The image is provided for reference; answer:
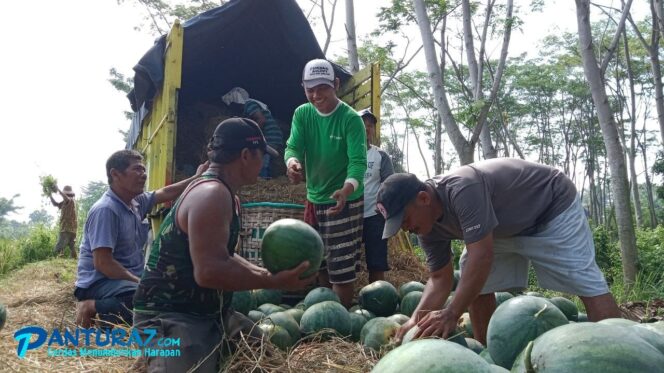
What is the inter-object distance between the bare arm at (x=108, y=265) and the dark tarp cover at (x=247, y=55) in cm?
311

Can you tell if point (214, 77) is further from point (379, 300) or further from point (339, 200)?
point (379, 300)

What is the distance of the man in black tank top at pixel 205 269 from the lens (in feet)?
8.22

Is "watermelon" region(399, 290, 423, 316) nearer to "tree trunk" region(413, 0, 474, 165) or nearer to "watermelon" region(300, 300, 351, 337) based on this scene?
"watermelon" region(300, 300, 351, 337)

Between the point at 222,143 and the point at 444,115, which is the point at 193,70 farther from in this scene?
the point at 222,143

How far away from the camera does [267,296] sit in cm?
465

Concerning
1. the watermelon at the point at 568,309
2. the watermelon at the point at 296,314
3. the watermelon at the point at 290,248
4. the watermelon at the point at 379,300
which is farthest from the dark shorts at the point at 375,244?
the watermelon at the point at 290,248

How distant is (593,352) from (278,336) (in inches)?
92.2

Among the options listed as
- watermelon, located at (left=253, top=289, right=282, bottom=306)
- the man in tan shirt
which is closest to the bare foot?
watermelon, located at (left=253, top=289, right=282, bottom=306)

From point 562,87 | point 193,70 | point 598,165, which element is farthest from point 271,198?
point 598,165

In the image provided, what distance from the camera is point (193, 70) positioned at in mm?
8516

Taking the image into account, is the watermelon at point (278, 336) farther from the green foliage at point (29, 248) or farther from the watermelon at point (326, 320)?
the green foliage at point (29, 248)

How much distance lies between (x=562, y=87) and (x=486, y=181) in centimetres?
2680

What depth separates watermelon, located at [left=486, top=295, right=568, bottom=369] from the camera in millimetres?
1915

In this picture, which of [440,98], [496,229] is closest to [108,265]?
[496,229]
